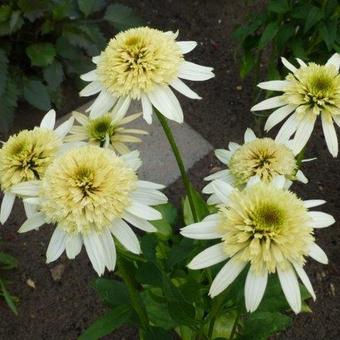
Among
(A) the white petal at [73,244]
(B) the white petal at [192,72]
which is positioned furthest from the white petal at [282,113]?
(A) the white petal at [73,244]

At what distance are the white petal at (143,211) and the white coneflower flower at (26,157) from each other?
0.70 ft

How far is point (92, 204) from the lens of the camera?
825 mm

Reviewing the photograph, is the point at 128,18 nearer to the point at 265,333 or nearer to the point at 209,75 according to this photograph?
the point at 209,75

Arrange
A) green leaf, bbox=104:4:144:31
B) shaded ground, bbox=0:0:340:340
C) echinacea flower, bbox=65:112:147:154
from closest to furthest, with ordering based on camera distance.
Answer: echinacea flower, bbox=65:112:147:154 < shaded ground, bbox=0:0:340:340 < green leaf, bbox=104:4:144:31

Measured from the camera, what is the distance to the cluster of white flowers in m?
0.80

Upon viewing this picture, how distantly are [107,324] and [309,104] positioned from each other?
24.7 inches

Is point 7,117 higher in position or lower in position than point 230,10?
lower

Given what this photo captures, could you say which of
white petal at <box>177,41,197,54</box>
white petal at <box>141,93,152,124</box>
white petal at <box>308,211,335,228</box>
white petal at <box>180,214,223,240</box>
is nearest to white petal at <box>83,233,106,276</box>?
white petal at <box>180,214,223,240</box>

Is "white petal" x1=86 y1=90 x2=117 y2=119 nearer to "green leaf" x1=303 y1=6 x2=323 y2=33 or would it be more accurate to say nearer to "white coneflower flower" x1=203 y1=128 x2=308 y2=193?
"white coneflower flower" x1=203 y1=128 x2=308 y2=193

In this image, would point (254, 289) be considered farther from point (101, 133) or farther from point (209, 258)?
point (101, 133)

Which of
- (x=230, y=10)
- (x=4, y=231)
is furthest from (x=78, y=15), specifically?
(x=4, y=231)

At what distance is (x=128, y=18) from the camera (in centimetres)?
226

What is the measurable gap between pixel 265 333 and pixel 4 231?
1.17 meters

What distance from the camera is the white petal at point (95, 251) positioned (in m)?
0.84
